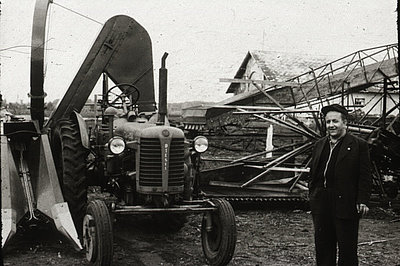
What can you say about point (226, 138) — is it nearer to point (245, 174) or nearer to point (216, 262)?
point (245, 174)

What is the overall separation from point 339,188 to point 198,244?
2679 mm

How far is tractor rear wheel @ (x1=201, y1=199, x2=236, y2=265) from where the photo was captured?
5.12 m

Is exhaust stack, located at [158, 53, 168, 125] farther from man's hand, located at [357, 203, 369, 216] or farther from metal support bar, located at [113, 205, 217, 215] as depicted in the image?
man's hand, located at [357, 203, 369, 216]

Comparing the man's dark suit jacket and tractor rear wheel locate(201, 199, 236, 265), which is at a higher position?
the man's dark suit jacket

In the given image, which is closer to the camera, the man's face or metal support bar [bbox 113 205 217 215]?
the man's face

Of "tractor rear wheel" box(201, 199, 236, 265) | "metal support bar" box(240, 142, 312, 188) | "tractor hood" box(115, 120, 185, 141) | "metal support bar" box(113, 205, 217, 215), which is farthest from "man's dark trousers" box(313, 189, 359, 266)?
"metal support bar" box(240, 142, 312, 188)

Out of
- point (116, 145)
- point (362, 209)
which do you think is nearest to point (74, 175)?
point (116, 145)

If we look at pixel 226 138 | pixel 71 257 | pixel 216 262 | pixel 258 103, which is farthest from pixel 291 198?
pixel 258 103

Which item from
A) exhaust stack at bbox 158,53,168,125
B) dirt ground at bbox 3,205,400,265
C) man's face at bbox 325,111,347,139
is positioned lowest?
dirt ground at bbox 3,205,400,265

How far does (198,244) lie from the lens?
6359mm

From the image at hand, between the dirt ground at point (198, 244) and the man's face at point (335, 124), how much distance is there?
74.1 inches

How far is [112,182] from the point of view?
616 cm

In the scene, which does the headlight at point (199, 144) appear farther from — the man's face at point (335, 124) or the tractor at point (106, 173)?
the man's face at point (335, 124)

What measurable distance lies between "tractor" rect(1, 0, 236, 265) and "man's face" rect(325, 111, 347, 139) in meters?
1.51
